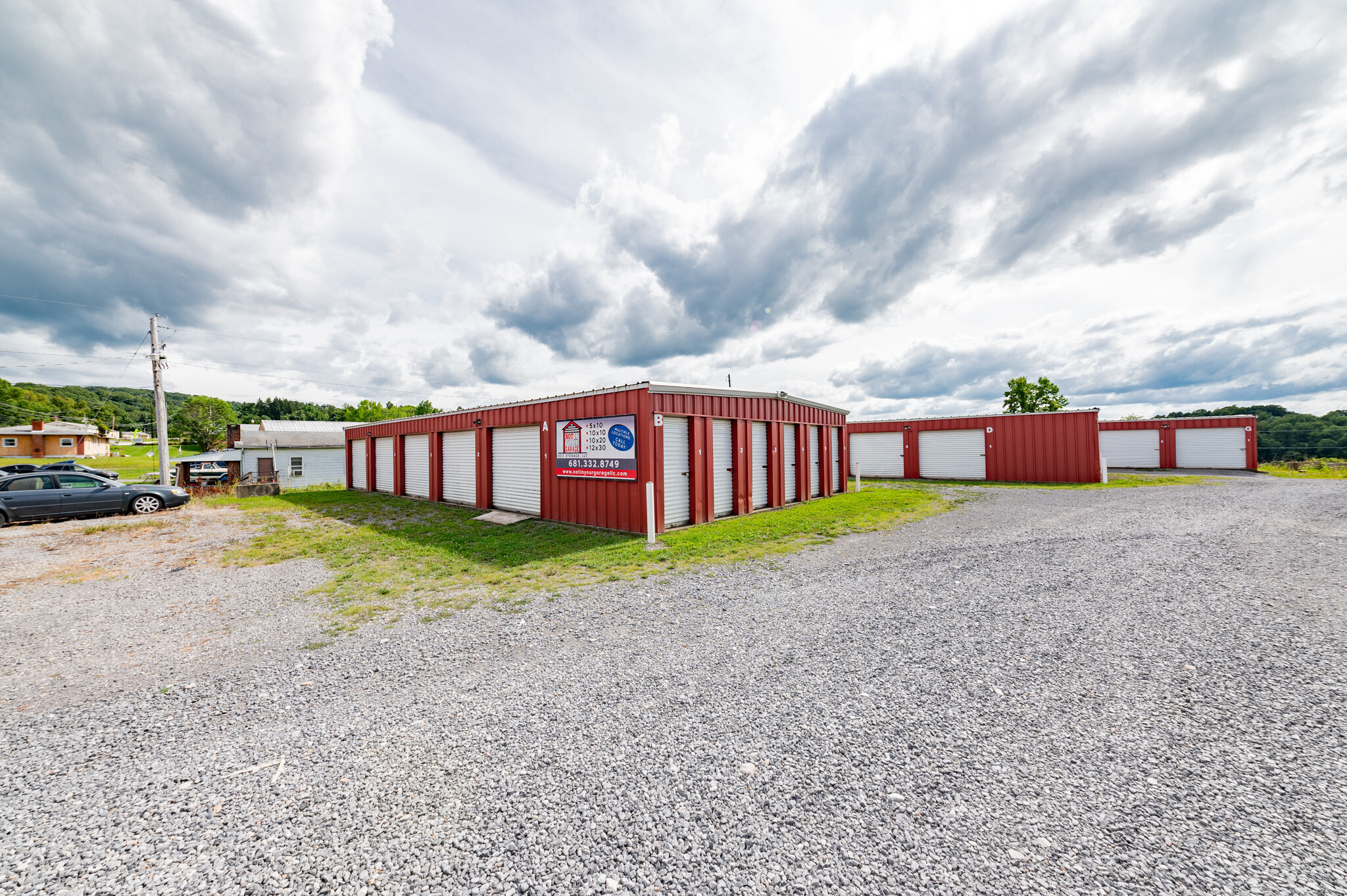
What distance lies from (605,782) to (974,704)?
8.76 feet

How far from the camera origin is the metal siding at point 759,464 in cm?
1375

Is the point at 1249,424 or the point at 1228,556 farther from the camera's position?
the point at 1249,424

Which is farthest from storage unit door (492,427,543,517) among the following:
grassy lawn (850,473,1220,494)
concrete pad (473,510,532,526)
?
grassy lawn (850,473,1220,494)

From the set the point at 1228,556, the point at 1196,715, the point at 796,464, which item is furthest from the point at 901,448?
the point at 1196,715

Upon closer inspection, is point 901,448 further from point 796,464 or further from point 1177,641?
point 1177,641

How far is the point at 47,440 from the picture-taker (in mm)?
53219

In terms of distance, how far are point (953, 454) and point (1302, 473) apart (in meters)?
18.8

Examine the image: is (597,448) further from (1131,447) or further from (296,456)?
(1131,447)

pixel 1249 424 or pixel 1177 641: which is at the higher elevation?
pixel 1249 424

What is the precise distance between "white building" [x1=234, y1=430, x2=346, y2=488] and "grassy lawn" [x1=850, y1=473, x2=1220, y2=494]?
2989cm

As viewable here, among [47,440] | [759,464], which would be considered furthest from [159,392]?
[47,440]

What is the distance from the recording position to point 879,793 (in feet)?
8.78

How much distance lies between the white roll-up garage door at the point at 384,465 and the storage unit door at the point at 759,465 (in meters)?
15.3

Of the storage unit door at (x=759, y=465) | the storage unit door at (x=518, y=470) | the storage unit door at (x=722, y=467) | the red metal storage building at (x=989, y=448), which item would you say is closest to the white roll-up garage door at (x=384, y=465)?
the storage unit door at (x=518, y=470)
